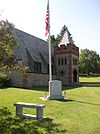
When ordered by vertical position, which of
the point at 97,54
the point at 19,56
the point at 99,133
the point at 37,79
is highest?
the point at 97,54

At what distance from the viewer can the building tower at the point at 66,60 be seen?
51.4 meters

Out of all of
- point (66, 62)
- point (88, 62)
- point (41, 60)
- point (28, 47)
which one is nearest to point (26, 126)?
point (28, 47)

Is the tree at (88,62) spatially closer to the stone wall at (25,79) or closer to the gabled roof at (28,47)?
the gabled roof at (28,47)

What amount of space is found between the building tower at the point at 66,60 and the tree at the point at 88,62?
177ft

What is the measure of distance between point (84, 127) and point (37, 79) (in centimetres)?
3099

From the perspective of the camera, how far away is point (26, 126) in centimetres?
1202

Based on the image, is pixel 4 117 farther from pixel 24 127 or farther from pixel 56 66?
pixel 56 66

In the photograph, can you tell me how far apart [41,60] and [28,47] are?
391 centimetres

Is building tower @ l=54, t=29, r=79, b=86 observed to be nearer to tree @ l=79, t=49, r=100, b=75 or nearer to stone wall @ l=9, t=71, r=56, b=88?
stone wall @ l=9, t=71, r=56, b=88

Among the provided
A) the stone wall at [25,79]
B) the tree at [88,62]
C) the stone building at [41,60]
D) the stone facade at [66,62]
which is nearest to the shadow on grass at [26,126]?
the stone wall at [25,79]

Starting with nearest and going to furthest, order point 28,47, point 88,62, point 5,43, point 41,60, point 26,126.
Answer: point 26,126
point 5,43
point 28,47
point 41,60
point 88,62

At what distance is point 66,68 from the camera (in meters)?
52.0

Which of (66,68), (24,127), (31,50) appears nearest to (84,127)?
(24,127)

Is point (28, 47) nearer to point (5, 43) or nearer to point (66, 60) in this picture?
point (66, 60)
